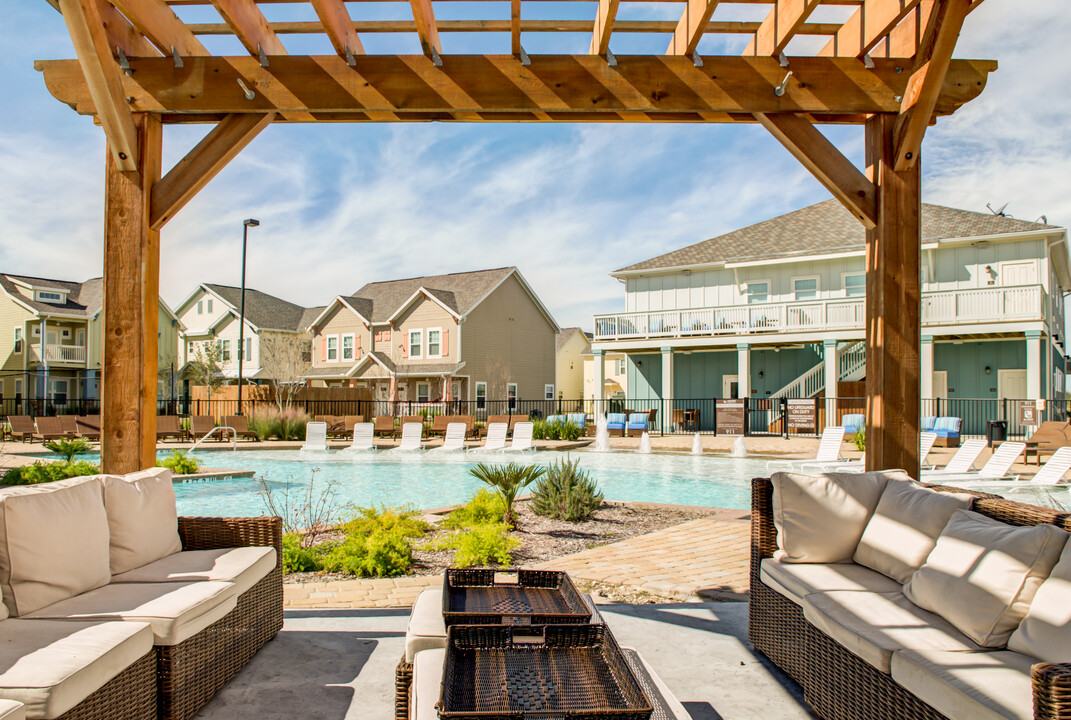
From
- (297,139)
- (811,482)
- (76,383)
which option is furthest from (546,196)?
(811,482)

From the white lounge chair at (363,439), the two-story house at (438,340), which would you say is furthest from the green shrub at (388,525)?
the two-story house at (438,340)

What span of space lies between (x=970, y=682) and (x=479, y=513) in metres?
5.07

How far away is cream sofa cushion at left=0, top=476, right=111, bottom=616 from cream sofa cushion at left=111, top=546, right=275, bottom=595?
178 millimetres

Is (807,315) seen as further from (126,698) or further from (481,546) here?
(126,698)

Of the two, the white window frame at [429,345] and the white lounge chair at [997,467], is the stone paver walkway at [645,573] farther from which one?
the white window frame at [429,345]

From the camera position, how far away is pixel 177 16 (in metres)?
4.58

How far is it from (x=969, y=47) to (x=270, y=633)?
704 cm

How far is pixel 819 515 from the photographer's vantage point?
362 centimetres

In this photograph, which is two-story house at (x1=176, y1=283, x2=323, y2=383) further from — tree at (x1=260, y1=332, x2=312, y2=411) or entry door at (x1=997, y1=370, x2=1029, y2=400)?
entry door at (x1=997, y1=370, x2=1029, y2=400)

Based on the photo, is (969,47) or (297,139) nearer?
(969,47)

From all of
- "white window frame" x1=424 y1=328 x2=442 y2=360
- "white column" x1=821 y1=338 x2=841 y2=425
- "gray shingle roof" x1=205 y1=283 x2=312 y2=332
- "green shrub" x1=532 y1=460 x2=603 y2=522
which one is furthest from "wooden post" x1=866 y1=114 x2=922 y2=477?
"gray shingle roof" x1=205 y1=283 x2=312 y2=332

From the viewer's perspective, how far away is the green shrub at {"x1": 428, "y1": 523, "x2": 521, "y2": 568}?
5.29 meters

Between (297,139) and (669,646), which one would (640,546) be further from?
(297,139)

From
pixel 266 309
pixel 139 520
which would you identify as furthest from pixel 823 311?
pixel 266 309
